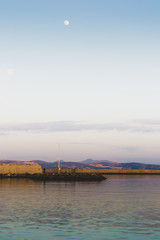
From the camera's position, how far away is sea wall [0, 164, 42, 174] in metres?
130

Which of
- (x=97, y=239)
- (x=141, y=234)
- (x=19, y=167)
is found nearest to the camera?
(x=97, y=239)

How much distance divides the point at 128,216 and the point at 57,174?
91.8 meters

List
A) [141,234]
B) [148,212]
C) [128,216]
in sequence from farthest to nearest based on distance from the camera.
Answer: [148,212] < [128,216] < [141,234]

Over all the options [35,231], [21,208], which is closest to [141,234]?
[35,231]

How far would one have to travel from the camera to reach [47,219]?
3084 cm

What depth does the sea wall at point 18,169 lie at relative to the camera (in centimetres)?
12962

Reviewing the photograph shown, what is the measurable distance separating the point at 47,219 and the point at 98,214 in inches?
224

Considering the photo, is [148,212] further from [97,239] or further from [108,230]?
[97,239]

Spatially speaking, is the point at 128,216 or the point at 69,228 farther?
the point at 128,216

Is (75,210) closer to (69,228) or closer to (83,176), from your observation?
(69,228)

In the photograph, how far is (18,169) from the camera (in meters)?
132

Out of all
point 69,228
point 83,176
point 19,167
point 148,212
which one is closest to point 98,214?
point 148,212

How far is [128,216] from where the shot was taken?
33.0m

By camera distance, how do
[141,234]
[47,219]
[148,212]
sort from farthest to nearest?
[148,212] < [47,219] < [141,234]
